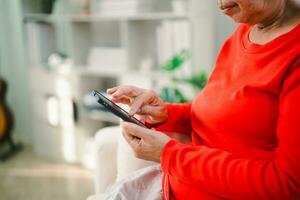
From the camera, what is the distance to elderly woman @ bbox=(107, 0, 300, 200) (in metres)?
0.68

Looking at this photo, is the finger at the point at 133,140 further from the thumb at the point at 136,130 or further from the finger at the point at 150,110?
the finger at the point at 150,110

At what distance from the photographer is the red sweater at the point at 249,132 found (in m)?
0.67

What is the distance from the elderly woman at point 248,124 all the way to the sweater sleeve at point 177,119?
13 centimetres

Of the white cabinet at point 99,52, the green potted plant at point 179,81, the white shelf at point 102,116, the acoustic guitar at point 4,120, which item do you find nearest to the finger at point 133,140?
the green potted plant at point 179,81

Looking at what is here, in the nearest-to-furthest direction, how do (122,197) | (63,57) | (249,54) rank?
(249,54) → (122,197) → (63,57)

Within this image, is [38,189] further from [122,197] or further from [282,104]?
[282,104]

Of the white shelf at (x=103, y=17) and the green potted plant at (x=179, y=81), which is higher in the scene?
the white shelf at (x=103, y=17)

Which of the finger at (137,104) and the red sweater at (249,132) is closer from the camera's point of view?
A: the red sweater at (249,132)

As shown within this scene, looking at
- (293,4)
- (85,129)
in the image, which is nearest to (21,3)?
(85,129)

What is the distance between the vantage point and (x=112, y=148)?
1.33 metres

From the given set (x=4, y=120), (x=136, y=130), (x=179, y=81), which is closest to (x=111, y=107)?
(x=136, y=130)

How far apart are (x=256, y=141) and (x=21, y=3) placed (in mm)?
2256

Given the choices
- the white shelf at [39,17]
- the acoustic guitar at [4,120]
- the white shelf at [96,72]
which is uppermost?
the white shelf at [39,17]

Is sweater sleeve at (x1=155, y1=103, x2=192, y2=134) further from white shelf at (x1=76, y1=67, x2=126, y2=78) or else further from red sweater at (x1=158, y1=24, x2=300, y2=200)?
white shelf at (x1=76, y1=67, x2=126, y2=78)
